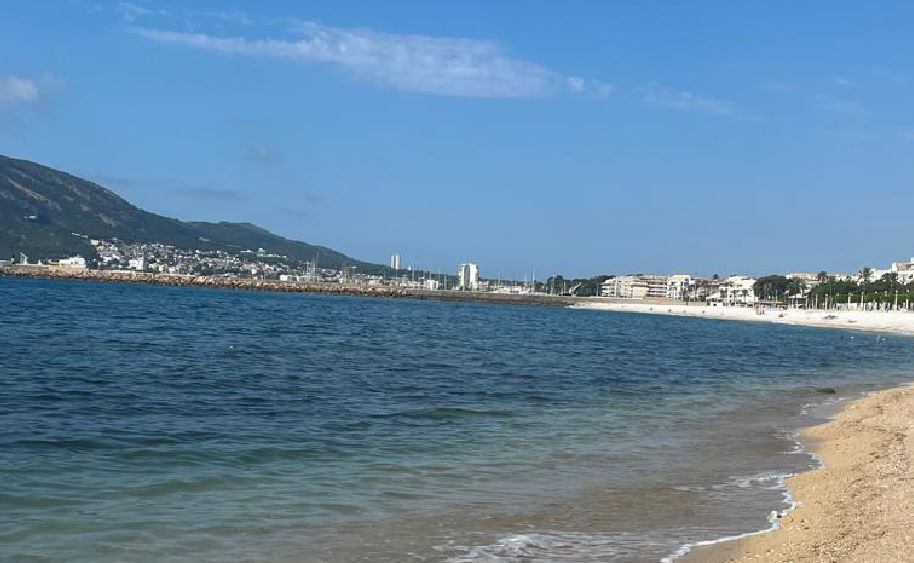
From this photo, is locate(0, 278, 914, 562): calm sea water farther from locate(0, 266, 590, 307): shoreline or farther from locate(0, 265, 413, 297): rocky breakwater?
locate(0, 265, 413, 297): rocky breakwater

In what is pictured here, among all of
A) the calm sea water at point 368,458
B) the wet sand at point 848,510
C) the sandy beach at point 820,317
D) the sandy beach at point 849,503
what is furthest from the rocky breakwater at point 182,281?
the wet sand at point 848,510

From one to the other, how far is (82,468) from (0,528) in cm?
269

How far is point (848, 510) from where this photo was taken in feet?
30.3

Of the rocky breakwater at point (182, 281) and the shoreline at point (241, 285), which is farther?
the shoreline at point (241, 285)

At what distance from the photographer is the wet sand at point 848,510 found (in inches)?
298

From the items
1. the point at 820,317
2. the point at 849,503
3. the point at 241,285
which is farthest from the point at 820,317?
the point at 241,285

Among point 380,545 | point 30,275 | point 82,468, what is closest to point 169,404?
point 82,468

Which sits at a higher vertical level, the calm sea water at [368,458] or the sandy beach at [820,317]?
the sandy beach at [820,317]

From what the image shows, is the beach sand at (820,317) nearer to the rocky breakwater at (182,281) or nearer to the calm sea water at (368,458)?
the rocky breakwater at (182,281)

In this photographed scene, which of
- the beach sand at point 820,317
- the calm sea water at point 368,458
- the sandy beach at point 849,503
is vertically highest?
the beach sand at point 820,317

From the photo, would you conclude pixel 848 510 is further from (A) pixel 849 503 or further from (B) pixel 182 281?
(B) pixel 182 281

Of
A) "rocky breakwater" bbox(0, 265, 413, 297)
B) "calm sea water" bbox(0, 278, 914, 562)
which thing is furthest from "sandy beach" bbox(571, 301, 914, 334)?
"calm sea water" bbox(0, 278, 914, 562)

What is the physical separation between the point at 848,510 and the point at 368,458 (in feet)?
20.9

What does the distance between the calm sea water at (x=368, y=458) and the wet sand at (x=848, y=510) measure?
0.47 m
